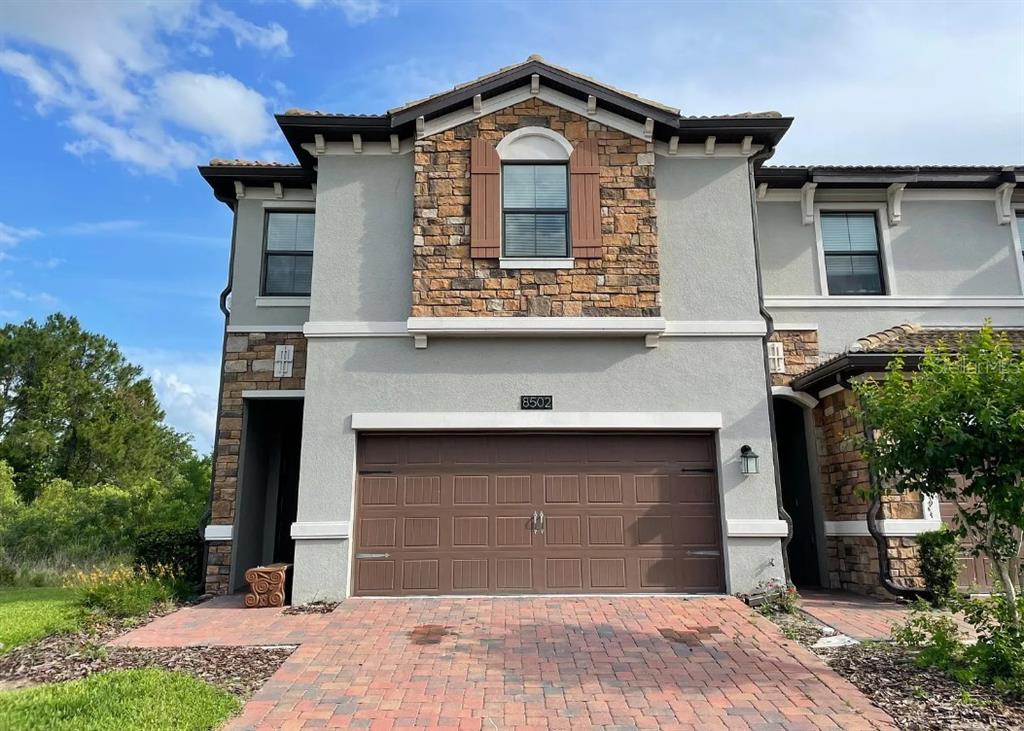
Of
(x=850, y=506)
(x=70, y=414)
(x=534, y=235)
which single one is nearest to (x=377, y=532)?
(x=534, y=235)

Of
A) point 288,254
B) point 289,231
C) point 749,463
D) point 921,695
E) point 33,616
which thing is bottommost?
point 921,695

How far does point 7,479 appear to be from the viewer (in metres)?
21.0

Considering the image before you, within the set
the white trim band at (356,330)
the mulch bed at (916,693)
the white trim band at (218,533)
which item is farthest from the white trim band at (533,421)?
the mulch bed at (916,693)

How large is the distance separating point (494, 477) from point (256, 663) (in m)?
3.92

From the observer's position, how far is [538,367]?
9.67 m

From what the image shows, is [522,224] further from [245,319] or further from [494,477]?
[245,319]

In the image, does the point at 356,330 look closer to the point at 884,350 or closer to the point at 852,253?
the point at 884,350

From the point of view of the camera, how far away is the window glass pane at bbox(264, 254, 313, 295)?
11.2 meters

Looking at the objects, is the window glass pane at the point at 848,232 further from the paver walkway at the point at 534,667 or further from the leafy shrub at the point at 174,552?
the leafy shrub at the point at 174,552

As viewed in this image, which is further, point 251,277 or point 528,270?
point 251,277

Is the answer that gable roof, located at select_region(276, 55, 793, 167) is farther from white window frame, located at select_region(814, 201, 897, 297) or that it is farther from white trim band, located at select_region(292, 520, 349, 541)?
white trim band, located at select_region(292, 520, 349, 541)

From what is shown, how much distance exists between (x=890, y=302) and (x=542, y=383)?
6115mm

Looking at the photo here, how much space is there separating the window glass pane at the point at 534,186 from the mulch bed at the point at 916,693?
655 centimetres

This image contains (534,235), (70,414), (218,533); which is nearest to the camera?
(534,235)
